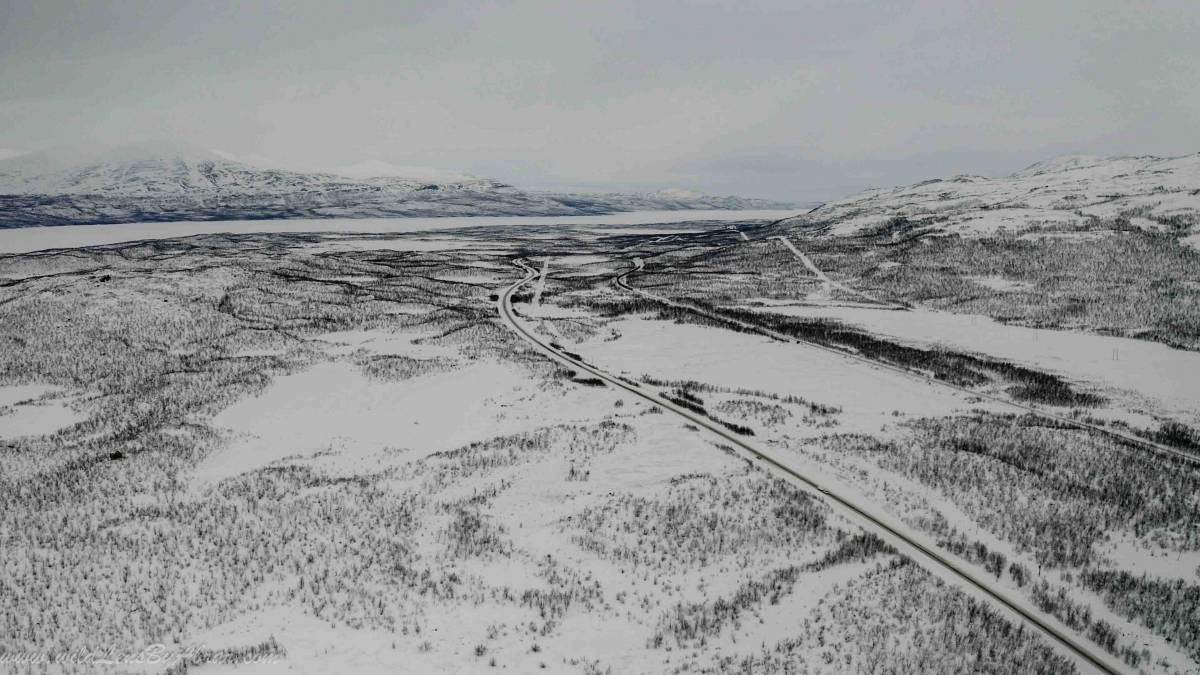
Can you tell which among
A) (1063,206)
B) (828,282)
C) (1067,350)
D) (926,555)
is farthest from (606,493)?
(1063,206)

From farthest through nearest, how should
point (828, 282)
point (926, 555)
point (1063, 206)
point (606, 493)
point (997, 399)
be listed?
point (1063, 206), point (828, 282), point (997, 399), point (606, 493), point (926, 555)

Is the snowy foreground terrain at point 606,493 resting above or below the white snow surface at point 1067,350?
below

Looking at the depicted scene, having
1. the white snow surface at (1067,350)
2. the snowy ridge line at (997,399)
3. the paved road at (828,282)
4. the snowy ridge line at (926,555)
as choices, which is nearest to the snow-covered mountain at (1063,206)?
the paved road at (828,282)

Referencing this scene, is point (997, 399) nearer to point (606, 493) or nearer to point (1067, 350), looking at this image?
point (1067, 350)

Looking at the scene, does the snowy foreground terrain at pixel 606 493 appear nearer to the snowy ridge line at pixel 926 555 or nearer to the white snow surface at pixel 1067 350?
the snowy ridge line at pixel 926 555

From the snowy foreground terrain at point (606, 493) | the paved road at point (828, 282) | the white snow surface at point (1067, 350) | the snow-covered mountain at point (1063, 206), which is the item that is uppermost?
the snow-covered mountain at point (1063, 206)

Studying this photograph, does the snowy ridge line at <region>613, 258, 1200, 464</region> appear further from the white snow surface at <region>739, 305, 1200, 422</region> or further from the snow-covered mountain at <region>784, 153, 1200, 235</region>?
the snow-covered mountain at <region>784, 153, 1200, 235</region>
